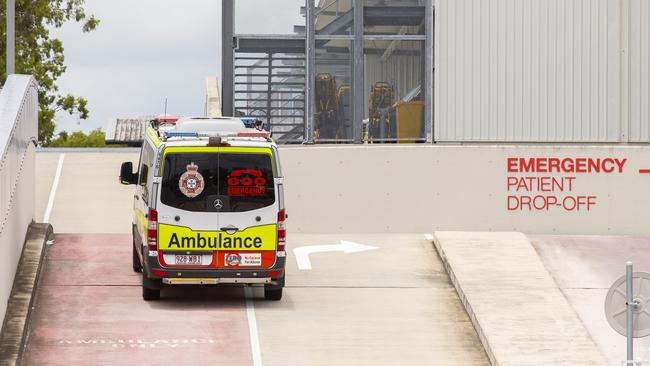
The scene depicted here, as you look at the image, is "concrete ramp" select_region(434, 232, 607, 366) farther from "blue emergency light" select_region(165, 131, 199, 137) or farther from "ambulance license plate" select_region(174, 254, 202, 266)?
"blue emergency light" select_region(165, 131, 199, 137)

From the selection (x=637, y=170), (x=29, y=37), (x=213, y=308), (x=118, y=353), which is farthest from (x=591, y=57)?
(x=29, y=37)

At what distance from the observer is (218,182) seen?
64.1ft

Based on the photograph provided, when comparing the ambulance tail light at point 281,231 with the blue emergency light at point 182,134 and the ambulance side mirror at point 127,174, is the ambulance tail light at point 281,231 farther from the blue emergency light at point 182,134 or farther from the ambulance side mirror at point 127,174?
the ambulance side mirror at point 127,174

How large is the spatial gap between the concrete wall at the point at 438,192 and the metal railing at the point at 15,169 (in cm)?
519

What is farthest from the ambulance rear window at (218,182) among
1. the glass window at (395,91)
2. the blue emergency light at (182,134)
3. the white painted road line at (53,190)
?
the glass window at (395,91)

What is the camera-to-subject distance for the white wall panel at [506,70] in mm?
29125

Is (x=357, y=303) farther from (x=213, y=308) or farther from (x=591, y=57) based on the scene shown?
(x=591, y=57)

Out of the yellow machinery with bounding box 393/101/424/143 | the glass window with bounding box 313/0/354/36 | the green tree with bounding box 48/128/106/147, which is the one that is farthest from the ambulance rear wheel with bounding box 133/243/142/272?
the green tree with bounding box 48/128/106/147

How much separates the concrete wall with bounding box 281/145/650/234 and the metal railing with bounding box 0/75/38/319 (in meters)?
5.19

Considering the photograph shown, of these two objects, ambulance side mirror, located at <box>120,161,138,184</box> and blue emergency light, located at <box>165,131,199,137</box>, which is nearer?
blue emergency light, located at <box>165,131,199,137</box>

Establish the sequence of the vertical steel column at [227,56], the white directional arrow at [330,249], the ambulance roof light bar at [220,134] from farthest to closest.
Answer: the vertical steel column at [227,56] → the white directional arrow at [330,249] → the ambulance roof light bar at [220,134]

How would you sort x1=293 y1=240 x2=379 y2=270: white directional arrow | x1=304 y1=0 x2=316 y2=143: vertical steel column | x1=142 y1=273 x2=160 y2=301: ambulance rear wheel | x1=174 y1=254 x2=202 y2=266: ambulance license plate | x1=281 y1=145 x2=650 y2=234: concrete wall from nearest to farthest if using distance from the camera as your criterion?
x1=174 y1=254 x2=202 y2=266: ambulance license plate
x1=142 y1=273 x2=160 y2=301: ambulance rear wheel
x1=293 y1=240 x2=379 y2=270: white directional arrow
x1=281 y1=145 x2=650 y2=234: concrete wall
x1=304 y1=0 x2=316 y2=143: vertical steel column

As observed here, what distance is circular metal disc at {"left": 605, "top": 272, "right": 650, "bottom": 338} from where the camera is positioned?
48.6ft

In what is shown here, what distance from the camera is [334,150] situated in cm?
2656
